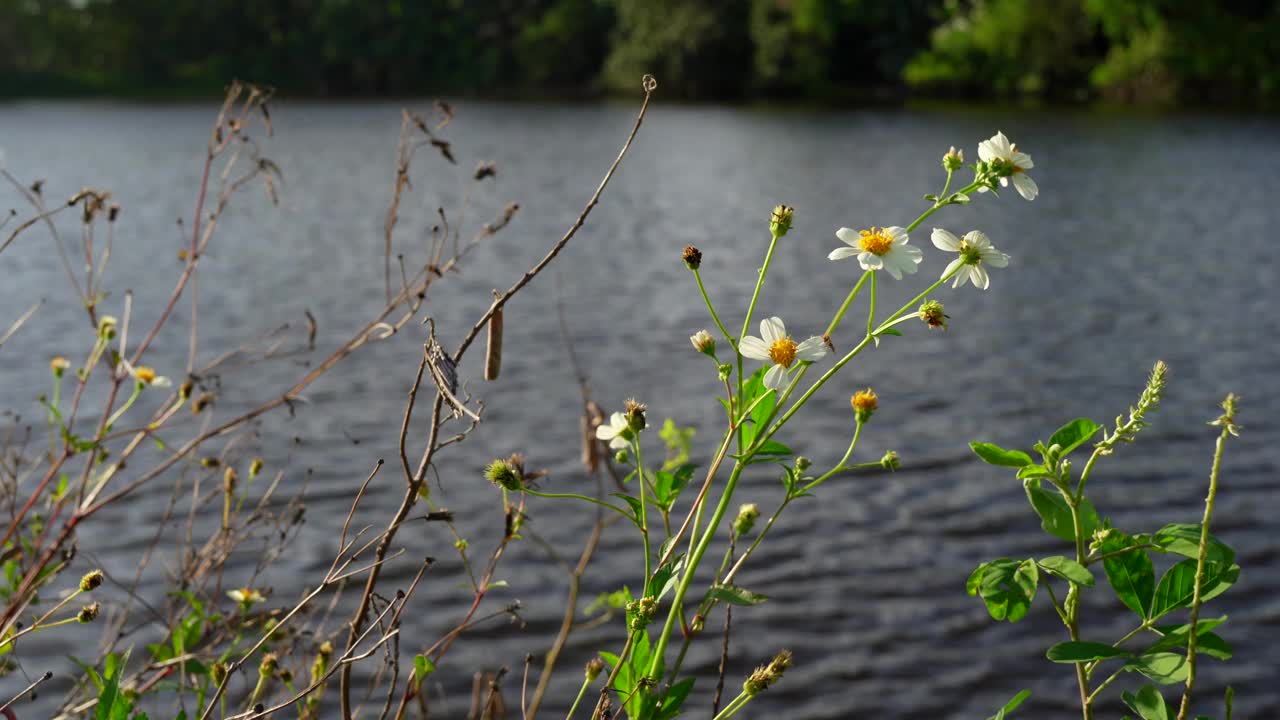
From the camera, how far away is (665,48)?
55688 mm

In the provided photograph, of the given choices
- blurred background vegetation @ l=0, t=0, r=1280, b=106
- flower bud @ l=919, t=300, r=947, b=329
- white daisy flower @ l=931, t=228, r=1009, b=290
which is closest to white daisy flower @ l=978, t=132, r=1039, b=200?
white daisy flower @ l=931, t=228, r=1009, b=290

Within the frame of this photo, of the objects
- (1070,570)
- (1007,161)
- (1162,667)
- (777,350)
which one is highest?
(1007,161)

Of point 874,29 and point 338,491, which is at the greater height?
point 874,29

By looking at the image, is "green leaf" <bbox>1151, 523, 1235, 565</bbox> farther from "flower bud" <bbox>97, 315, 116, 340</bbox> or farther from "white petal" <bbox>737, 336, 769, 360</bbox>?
"flower bud" <bbox>97, 315, 116, 340</bbox>

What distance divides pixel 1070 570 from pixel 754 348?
0.45 meters

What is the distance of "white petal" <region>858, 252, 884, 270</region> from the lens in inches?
59.6

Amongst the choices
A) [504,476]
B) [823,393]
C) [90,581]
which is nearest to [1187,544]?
[504,476]

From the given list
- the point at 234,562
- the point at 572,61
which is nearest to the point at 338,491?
the point at 234,562

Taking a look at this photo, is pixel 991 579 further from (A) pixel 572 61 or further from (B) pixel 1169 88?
(A) pixel 572 61

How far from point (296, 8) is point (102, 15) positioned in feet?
39.1

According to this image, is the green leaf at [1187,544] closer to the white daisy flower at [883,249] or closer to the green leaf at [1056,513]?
the green leaf at [1056,513]

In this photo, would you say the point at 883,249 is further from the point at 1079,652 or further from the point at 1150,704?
the point at 1150,704

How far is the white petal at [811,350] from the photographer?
148 centimetres

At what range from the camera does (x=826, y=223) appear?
17.7m
